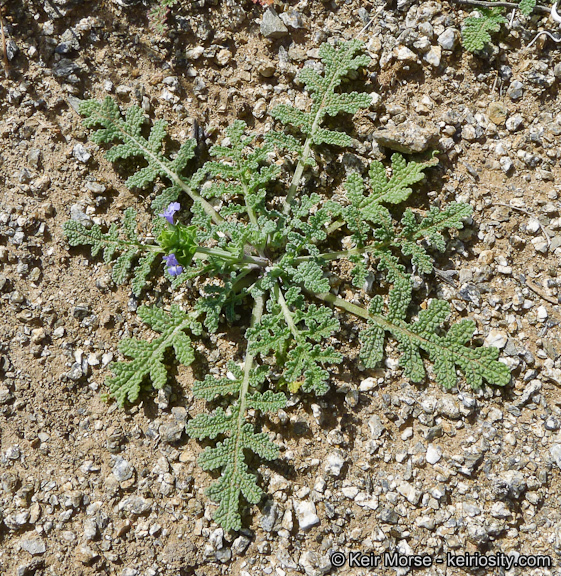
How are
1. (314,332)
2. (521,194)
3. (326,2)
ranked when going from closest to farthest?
(314,332), (521,194), (326,2)

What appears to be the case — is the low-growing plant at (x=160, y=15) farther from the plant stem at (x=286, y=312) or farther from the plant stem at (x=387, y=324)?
the plant stem at (x=387, y=324)

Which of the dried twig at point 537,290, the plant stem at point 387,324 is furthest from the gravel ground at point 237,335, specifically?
the plant stem at point 387,324

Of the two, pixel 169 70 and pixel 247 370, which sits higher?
pixel 169 70

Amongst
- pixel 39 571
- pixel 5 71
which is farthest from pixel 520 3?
pixel 39 571

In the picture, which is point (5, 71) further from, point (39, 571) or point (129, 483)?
point (39, 571)

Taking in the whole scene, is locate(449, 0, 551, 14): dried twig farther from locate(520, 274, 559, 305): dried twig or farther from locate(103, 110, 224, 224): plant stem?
locate(103, 110, 224, 224): plant stem

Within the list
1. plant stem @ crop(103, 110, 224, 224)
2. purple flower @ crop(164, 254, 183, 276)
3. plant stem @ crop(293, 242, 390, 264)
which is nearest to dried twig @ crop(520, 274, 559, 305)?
plant stem @ crop(293, 242, 390, 264)
